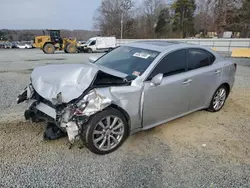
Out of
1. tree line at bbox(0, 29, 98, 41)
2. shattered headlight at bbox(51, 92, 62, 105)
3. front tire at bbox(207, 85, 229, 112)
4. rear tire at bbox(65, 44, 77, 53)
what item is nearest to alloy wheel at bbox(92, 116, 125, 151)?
shattered headlight at bbox(51, 92, 62, 105)

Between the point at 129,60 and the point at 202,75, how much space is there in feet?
4.44

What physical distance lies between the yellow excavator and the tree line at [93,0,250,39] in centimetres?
2509

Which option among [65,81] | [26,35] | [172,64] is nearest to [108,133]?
[65,81]

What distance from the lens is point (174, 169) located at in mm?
2576

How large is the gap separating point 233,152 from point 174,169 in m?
1.04

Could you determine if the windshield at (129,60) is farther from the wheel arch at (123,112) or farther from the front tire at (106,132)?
the front tire at (106,132)

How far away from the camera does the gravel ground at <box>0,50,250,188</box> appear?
235cm

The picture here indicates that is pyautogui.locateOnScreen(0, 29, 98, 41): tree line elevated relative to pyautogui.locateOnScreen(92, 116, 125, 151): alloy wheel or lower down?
elevated

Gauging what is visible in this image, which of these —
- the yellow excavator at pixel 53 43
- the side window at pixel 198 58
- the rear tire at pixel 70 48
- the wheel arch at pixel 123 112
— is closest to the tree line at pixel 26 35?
the yellow excavator at pixel 53 43

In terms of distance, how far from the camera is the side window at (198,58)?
3.68m

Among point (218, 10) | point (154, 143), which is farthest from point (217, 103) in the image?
point (218, 10)

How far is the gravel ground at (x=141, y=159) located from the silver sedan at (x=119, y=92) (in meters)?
0.23

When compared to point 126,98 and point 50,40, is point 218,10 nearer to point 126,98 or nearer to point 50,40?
point 50,40

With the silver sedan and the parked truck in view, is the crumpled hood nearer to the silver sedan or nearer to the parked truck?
the silver sedan
